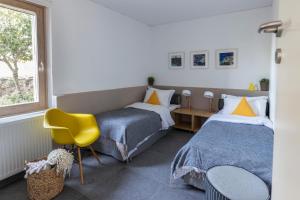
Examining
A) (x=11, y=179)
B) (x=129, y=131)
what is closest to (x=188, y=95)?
(x=129, y=131)

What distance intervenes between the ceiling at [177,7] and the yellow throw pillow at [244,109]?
65.5 inches

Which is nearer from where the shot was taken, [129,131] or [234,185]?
[234,185]

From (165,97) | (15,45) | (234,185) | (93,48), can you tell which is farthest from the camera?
(165,97)

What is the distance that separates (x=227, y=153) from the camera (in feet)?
5.84

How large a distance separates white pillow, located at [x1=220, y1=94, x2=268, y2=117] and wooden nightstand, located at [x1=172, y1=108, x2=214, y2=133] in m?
0.44

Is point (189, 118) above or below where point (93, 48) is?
below

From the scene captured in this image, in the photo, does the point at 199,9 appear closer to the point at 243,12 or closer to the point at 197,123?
the point at 243,12

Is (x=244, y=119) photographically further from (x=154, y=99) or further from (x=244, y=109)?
(x=154, y=99)

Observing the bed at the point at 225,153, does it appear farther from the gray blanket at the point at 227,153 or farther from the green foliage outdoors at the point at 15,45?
the green foliage outdoors at the point at 15,45

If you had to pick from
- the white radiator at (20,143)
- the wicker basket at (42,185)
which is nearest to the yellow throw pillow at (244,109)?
the wicker basket at (42,185)

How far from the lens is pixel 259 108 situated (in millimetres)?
3006

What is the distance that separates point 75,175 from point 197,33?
11.5ft

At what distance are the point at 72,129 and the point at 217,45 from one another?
3146 millimetres

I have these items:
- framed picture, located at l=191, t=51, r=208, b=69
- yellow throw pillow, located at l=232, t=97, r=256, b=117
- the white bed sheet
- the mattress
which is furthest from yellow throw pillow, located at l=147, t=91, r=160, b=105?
yellow throw pillow, located at l=232, t=97, r=256, b=117
